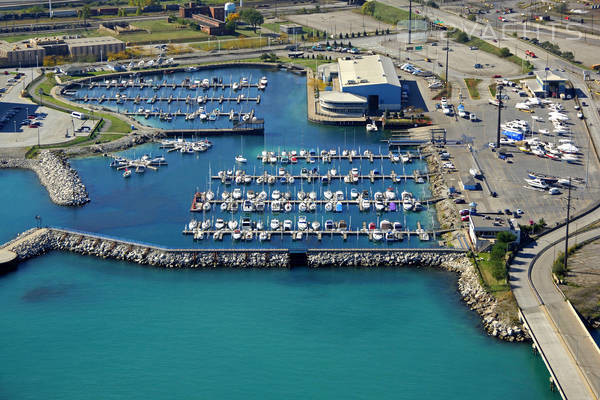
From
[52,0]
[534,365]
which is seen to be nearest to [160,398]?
[534,365]

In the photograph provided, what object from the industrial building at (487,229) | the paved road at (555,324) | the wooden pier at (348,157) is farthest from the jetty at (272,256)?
the wooden pier at (348,157)

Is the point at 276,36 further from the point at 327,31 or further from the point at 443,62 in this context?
the point at 443,62

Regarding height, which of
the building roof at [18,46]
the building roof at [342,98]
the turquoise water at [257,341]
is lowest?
the turquoise water at [257,341]

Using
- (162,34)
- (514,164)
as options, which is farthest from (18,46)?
(514,164)

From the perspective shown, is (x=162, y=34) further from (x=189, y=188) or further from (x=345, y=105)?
(x=189, y=188)

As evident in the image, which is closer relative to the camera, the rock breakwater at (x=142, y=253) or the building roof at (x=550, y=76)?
the rock breakwater at (x=142, y=253)

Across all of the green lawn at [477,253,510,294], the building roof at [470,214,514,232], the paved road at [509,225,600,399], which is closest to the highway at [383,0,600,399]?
the paved road at [509,225,600,399]

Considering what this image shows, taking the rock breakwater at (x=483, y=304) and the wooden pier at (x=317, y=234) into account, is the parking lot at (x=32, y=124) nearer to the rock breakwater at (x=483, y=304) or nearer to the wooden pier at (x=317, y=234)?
the wooden pier at (x=317, y=234)
